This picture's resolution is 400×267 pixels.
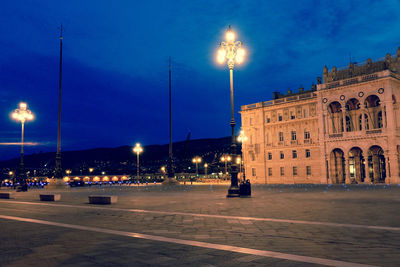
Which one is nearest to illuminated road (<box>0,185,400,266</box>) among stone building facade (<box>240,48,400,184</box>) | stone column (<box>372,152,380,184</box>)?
stone building facade (<box>240,48,400,184</box>)

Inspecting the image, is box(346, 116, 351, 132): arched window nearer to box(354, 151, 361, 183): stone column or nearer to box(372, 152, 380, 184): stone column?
box(354, 151, 361, 183): stone column

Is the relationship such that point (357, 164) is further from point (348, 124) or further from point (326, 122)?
point (326, 122)

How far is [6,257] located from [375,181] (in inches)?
1921

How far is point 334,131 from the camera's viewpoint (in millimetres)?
51469

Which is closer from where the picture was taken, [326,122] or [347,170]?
[347,170]

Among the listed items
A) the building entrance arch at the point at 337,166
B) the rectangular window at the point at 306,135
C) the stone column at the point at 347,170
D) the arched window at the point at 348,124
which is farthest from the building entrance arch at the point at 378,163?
the rectangular window at the point at 306,135

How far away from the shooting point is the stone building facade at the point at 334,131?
44844 mm

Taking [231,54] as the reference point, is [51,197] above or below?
below

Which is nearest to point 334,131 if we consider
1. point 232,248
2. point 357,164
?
point 357,164

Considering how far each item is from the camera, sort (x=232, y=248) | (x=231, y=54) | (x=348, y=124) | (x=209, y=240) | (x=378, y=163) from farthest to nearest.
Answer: (x=348, y=124) < (x=378, y=163) < (x=231, y=54) < (x=209, y=240) < (x=232, y=248)

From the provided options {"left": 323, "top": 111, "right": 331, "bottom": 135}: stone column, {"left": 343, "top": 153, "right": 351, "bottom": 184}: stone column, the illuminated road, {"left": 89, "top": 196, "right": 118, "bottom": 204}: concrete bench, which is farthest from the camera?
{"left": 323, "top": 111, "right": 331, "bottom": 135}: stone column

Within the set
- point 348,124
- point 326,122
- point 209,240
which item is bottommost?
point 209,240

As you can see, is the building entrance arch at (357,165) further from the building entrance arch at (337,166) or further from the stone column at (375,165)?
the stone column at (375,165)

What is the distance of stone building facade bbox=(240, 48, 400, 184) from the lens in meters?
44.8
